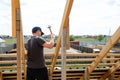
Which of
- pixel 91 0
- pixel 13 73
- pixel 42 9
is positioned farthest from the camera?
pixel 13 73

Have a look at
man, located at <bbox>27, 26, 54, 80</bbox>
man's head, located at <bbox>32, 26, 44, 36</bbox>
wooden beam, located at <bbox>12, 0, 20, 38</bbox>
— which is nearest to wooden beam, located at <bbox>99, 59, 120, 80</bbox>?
man, located at <bbox>27, 26, 54, 80</bbox>

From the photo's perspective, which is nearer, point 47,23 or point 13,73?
point 47,23

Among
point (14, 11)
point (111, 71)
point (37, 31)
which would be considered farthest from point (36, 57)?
point (111, 71)

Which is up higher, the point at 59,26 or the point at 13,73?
the point at 59,26

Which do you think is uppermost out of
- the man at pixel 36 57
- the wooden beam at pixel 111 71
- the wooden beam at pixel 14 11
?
Answer: the wooden beam at pixel 14 11

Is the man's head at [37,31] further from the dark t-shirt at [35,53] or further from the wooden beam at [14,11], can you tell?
the wooden beam at [14,11]

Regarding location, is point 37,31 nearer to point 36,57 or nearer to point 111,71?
point 36,57

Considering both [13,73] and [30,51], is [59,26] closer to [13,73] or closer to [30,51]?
[30,51]

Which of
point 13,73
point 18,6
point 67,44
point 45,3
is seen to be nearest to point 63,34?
point 67,44

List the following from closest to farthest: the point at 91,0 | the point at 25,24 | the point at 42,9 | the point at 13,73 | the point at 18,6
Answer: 1. the point at 18,6
2. the point at 91,0
3. the point at 42,9
4. the point at 25,24
5. the point at 13,73

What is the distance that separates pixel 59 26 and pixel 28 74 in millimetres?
874

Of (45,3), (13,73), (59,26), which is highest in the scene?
(45,3)

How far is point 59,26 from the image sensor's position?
445cm

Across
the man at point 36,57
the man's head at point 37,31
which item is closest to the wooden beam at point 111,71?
the man at point 36,57
